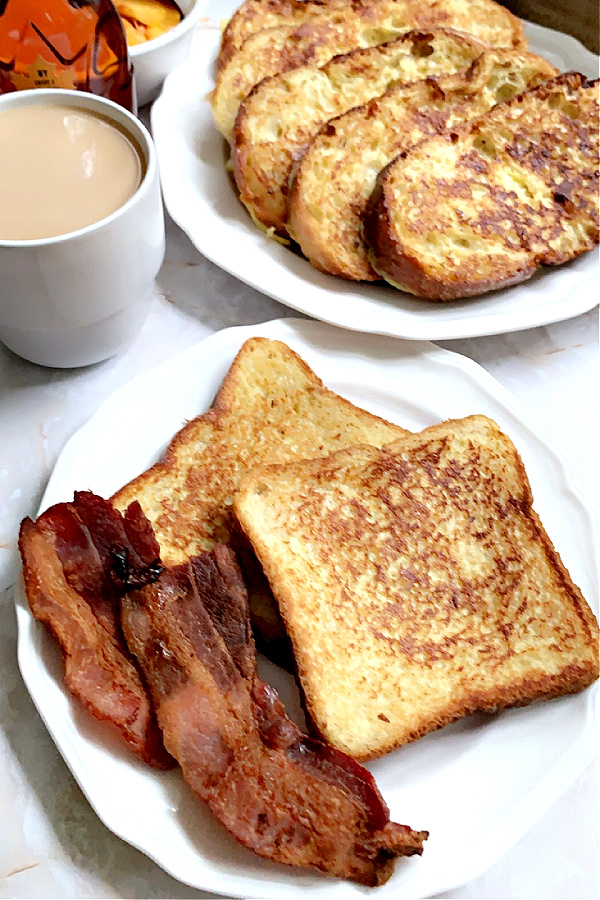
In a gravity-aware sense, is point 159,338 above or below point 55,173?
below

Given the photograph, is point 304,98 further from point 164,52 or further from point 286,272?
point 286,272

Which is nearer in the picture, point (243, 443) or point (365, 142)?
point (243, 443)

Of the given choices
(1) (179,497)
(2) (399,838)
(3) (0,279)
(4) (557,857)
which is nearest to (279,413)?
(1) (179,497)

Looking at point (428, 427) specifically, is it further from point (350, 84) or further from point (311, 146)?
point (350, 84)

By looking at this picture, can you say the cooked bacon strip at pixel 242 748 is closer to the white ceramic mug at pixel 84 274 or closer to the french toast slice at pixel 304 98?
the white ceramic mug at pixel 84 274

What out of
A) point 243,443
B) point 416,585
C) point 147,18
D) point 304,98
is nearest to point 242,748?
point 416,585
